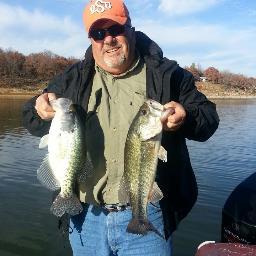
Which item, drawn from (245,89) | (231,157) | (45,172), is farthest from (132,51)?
(245,89)

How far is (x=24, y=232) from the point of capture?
9945mm

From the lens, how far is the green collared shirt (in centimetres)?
405

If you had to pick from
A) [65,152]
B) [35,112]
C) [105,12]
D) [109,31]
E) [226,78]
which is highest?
[105,12]

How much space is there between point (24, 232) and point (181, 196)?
6674 mm

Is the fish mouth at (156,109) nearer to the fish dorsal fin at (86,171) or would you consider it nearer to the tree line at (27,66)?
the fish dorsal fin at (86,171)

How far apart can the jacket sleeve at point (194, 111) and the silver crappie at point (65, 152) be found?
95 cm

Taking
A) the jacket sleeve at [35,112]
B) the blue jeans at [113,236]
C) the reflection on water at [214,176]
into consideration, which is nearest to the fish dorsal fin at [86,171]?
the blue jeans at [113,236]

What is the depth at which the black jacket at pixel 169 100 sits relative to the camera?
3.97m

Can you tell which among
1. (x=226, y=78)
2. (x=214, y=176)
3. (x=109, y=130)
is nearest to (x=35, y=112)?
(x=109, y=130)

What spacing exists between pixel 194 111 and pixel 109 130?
2.61ft

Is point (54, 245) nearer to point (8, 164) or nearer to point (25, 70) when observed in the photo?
point (8, 164)

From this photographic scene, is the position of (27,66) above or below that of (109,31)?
below

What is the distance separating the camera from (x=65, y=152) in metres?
3.94

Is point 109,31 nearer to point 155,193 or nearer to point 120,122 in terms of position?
point 120,122
